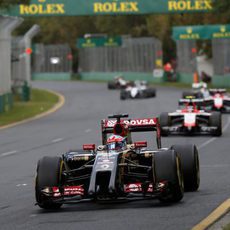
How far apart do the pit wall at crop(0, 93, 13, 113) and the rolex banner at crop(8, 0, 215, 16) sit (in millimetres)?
5714

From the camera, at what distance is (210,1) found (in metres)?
52.6

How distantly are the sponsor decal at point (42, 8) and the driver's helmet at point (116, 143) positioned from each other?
123ft

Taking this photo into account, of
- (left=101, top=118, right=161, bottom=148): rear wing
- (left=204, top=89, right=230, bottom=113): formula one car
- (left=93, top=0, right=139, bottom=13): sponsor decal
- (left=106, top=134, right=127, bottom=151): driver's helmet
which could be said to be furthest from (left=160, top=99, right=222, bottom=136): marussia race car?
(left=93, top=0, right=139, bottom=13): sponsor decal

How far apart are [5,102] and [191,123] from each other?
762 inches

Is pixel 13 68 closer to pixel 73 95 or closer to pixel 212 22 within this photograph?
pixel 73 95

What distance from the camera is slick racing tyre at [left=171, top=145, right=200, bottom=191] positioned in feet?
44.9

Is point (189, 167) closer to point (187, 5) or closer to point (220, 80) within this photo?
point (187, 5)

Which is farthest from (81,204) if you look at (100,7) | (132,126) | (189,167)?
(100,7)

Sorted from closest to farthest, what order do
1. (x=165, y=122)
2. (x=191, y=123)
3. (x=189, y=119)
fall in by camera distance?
(x=191, y=123), (x=189, y=119), (x=165, y=122)

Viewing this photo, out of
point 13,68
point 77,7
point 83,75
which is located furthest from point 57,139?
point 83,75

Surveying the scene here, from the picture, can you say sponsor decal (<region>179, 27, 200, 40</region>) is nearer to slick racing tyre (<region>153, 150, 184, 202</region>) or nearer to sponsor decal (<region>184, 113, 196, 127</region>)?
sponsor decal (<region>184, 113, 196, 127</region>)

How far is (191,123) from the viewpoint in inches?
1069

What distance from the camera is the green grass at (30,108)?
40.9 m

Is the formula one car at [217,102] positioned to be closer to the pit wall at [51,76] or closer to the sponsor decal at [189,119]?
the sponsor decal at [189,119]
